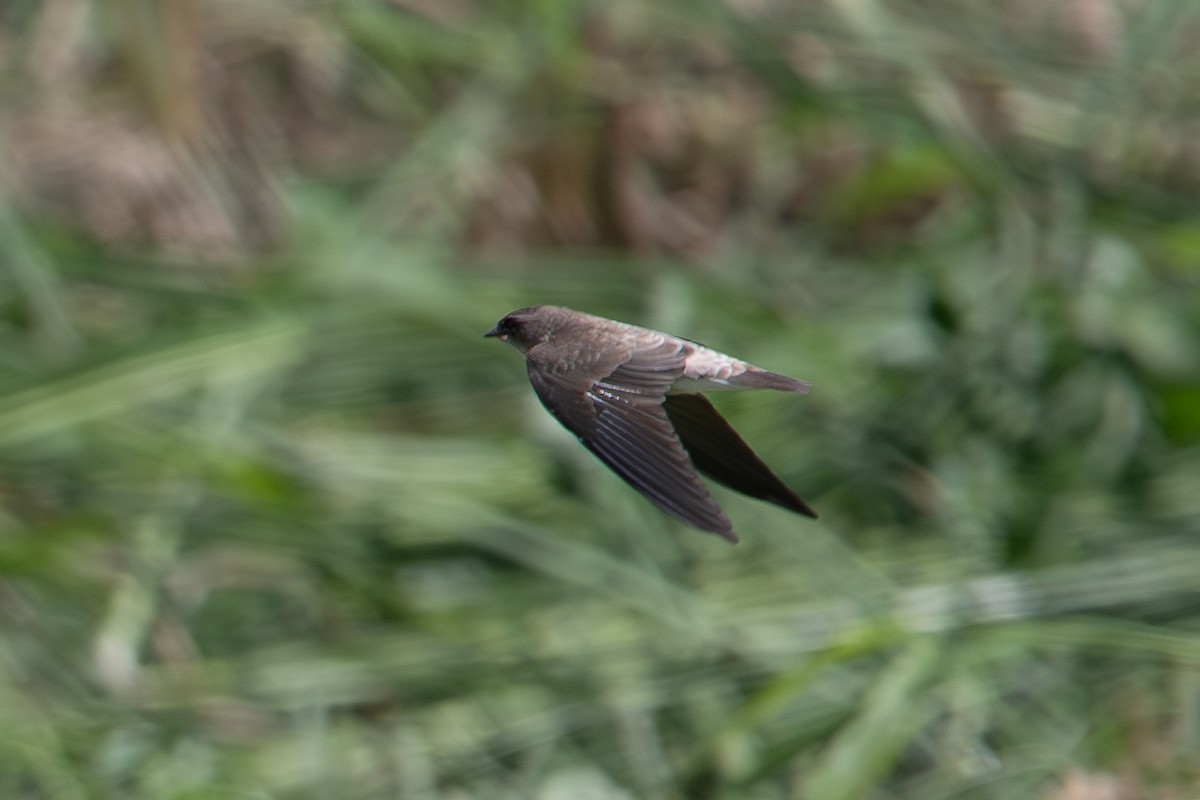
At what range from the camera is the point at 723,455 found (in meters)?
1.04

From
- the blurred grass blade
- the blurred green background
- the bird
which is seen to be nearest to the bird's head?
the bird

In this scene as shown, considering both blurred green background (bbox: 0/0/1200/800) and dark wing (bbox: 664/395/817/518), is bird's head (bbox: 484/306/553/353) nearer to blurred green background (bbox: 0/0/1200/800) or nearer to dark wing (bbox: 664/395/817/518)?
dark wing (bbox: 664/395/817/518)

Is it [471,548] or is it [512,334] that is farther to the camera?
[471,548]

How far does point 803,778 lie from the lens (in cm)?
196

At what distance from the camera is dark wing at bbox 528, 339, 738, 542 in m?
0.87

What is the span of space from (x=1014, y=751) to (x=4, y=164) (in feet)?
6.27

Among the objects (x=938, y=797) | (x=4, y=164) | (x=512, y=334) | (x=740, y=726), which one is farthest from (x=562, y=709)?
(x=4, y=164)

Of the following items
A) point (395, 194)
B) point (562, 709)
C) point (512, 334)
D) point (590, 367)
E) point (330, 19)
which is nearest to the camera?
point (590, 367)

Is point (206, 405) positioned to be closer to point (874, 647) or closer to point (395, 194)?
point (395, 194)

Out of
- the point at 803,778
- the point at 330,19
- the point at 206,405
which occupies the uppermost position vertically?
the point at 330,19

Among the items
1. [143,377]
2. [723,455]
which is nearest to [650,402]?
[723,455]

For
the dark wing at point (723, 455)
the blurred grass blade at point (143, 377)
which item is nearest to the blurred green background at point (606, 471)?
the blurred grass blade at point (143, 377)

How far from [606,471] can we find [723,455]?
127 centimetres

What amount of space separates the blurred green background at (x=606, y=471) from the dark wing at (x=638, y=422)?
3.22 ft
